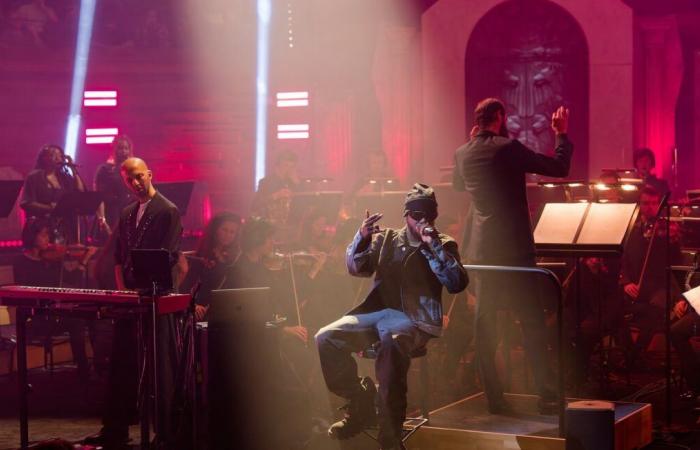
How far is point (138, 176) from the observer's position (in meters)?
6.62

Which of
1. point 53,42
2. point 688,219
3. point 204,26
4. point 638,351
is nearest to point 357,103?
point 204,26

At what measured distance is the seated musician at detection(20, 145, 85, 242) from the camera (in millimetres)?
10859

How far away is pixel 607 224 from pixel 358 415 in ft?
6.80

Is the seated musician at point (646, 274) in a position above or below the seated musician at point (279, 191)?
below

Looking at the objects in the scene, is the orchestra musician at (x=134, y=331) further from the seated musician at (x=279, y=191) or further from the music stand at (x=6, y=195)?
the seated musician at (x=279, y=191)

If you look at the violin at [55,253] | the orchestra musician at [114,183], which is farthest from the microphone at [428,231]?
the orchestra musician at [114,183]

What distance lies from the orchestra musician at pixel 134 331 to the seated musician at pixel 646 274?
3817 millimetres

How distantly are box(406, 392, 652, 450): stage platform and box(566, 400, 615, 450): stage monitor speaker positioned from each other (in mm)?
112

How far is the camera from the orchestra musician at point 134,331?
21.0ft

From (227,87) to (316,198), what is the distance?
7240 mm

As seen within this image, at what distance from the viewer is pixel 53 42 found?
51.7 feet

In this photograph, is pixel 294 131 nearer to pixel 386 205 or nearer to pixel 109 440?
pixel 386 205

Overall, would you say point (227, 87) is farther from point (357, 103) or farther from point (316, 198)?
point (316, 198)

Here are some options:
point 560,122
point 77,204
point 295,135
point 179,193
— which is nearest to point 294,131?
point 295,135
